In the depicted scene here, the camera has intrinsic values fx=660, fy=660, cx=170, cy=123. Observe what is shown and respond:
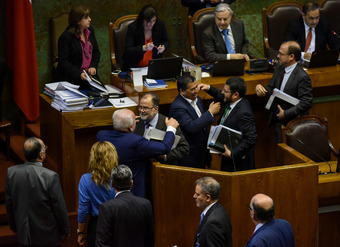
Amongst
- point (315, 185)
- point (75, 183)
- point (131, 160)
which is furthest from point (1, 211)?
point (315, 185)

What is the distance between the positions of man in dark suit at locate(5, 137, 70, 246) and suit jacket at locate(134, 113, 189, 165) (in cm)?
93

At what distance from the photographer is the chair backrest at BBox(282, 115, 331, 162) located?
5.59 m

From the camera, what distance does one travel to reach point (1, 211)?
5.49m

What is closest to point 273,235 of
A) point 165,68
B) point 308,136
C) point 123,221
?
point 123,221

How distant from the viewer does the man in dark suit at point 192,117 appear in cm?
530

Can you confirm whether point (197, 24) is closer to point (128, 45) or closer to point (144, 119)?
point (128, 45)

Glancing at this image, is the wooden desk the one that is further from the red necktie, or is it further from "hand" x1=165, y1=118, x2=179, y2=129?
the red necktie

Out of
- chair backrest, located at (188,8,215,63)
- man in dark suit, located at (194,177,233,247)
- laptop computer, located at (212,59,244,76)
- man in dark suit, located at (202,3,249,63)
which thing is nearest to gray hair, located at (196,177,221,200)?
man in dark suit, located at (194,177,233,247)

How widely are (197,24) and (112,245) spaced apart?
11.8 ft

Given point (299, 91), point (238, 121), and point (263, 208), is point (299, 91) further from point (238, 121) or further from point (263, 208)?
point (263, 208)

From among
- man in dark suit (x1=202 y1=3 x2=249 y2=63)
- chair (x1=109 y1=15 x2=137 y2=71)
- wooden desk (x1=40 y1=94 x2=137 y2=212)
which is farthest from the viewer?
chair (x1=109 y1=15 x2=137 y2=71)

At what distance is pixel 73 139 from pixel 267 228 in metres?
2.16

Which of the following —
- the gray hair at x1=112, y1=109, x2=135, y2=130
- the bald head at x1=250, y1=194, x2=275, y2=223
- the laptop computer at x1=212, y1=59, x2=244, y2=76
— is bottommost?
the bald head at x1=250, y1=194, x2=275, y2=223

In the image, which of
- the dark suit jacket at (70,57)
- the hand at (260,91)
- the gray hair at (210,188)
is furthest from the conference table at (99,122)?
the gray hair at (210,188)
